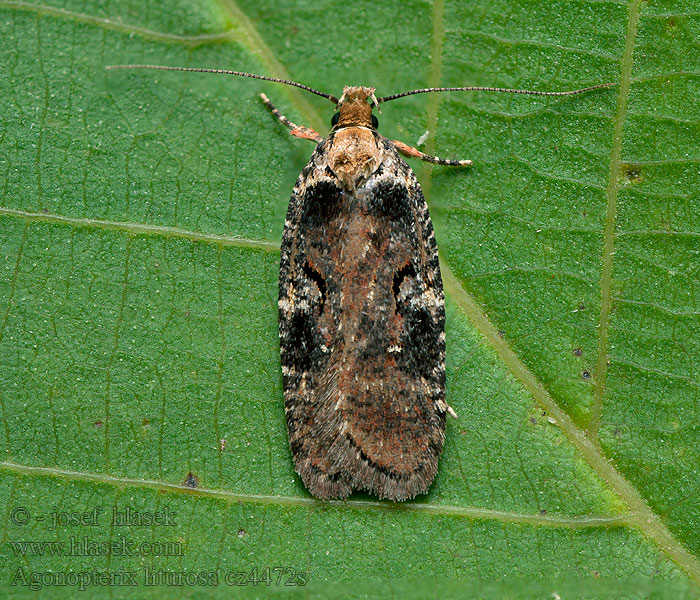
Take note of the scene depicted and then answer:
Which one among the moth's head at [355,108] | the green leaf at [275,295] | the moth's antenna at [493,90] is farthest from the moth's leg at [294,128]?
the moth's antenna at [493,90]

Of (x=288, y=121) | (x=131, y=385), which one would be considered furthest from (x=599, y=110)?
(x=131, y=385)

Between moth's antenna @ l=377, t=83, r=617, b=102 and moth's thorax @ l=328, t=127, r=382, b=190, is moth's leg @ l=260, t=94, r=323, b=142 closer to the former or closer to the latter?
moth's thorax @ l=328, t=127, r=382, b=190

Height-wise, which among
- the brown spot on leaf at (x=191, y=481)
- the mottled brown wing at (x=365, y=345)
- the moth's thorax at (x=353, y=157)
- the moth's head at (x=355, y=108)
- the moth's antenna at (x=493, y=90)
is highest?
the moth's antenna at (x=493, y=90)

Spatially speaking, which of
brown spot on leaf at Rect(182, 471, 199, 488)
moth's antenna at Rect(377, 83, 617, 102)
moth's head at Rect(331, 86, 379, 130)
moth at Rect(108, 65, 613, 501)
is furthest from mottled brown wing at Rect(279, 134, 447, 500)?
brown spot on leaf at Rect(182, 471, 199, 488)

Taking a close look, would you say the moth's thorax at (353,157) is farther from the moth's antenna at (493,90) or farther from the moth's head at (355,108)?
the moth's antenna at (493,90)

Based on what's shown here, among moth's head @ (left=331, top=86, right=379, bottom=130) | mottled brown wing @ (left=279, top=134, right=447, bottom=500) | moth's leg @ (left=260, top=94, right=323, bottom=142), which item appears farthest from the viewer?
moth's leg @ (left=260, top=94, right=323, bottom=142)

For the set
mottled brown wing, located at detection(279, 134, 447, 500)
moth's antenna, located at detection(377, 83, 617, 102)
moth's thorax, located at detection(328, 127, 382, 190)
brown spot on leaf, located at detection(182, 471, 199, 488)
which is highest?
moth's antenna, located at detection(377, 83, 617, 102)
